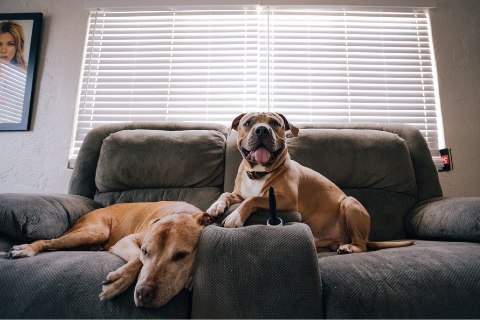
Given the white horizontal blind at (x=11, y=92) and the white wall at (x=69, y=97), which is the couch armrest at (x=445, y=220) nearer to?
the white wall at (x=69, y=97)

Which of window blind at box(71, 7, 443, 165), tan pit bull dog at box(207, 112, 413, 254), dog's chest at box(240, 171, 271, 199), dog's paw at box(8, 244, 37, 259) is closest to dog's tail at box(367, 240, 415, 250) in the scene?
tan pit bull dog at box(207, 112, 413, 254)

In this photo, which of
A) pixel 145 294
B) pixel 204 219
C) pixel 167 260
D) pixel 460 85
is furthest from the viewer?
pixel 460 85

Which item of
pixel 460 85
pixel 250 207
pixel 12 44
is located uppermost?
pixel 12 44

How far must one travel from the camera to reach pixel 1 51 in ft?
9.70

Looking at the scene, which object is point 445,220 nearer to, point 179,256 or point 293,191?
point 293,191

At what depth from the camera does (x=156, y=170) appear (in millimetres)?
2125

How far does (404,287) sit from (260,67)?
2.61 metres

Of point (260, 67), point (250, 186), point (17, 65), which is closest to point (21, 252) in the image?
point (250, 186)

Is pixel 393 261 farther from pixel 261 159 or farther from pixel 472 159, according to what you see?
pixel 472 159

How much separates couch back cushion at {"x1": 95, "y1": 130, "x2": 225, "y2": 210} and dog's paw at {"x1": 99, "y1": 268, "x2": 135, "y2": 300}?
1.12 m

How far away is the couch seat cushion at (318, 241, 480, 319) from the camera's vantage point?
2.85 ft

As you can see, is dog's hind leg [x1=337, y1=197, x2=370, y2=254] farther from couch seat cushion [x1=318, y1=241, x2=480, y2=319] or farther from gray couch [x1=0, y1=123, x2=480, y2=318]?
couch seat cushion [x1=318, y1=241, x2=480, y2=319]

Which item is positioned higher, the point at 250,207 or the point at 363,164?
the point at 363,164

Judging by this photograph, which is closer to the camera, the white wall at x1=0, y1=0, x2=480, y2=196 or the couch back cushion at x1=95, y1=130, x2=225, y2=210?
the couch back cushion at x1=95, y1=130, x2=225, y2=210
